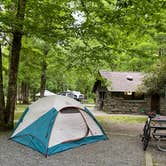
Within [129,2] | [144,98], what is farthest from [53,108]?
[144,98]

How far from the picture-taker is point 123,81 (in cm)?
2209

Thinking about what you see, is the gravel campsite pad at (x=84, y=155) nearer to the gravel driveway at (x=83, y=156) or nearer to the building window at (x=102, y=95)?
the gravel driveway at (x=83, y=156)

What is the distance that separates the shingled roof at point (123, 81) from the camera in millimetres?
21000

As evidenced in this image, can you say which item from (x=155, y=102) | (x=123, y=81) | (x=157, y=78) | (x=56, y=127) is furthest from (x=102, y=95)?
(x=56, y=127)

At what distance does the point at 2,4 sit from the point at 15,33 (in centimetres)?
116

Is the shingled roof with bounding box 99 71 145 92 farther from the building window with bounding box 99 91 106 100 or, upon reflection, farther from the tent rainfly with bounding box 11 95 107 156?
the tent rainfly with bounding box 11 95 107 156

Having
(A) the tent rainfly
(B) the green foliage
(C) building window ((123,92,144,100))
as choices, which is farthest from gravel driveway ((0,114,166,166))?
(C) building window ((123,92,144,100))

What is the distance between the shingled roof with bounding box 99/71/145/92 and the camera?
2100 centimetres

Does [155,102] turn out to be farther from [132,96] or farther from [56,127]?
[56,127]

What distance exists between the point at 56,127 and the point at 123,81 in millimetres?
15309

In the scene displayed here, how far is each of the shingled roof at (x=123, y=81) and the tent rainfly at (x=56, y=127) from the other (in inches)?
480

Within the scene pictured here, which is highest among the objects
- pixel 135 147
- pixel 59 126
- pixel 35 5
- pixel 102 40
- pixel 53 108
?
pixel 35 5

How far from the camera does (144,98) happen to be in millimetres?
21578

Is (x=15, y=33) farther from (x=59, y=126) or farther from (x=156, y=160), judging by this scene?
(x=156, y=160)
